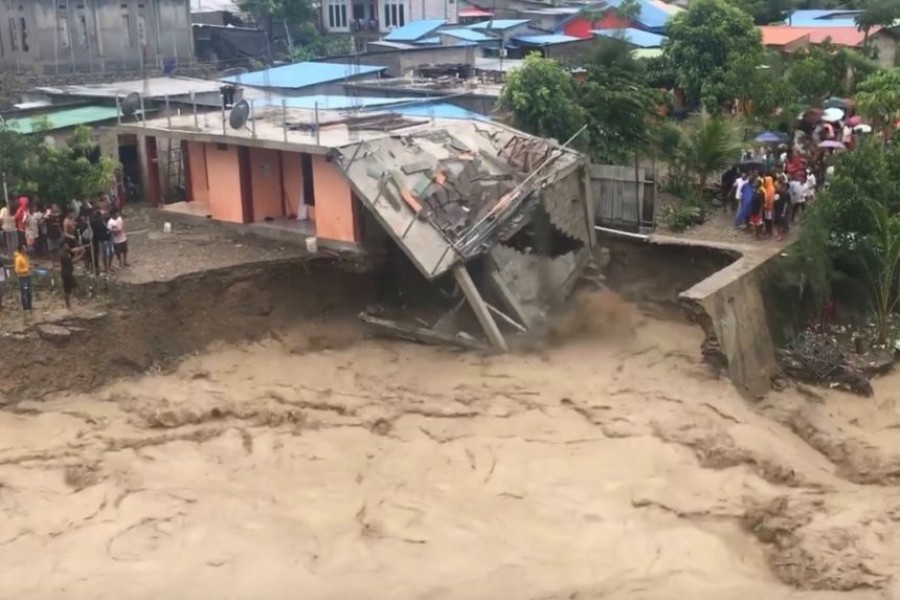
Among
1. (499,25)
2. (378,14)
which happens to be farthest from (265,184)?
(378,14)

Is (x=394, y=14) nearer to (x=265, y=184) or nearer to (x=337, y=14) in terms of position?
(x=337, y=14)

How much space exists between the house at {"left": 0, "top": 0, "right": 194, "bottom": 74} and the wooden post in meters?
18.0

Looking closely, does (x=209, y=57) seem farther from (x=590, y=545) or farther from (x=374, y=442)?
(x=590, y=545)

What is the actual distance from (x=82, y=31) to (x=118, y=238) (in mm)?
15459

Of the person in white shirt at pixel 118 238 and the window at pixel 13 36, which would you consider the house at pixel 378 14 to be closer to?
the window at pixel 13 36

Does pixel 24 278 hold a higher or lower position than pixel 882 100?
lower

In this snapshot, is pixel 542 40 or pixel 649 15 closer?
pixel 542 40

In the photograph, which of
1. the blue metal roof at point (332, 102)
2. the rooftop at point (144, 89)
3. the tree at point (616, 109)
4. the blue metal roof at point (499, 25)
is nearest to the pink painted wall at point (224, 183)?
the blue metal roof at point (332, 102)

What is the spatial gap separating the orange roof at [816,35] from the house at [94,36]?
18743mm

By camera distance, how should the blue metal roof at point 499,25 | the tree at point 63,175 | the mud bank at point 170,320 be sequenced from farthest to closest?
the blue metal roof at point 499,25, the tree at point 63,175, the mud bank at point 170,320

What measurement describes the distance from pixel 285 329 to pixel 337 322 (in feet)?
3.21

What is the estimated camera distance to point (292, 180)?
1936 cm

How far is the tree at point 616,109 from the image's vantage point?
68.1ft

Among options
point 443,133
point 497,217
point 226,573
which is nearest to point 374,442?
point 226,573
